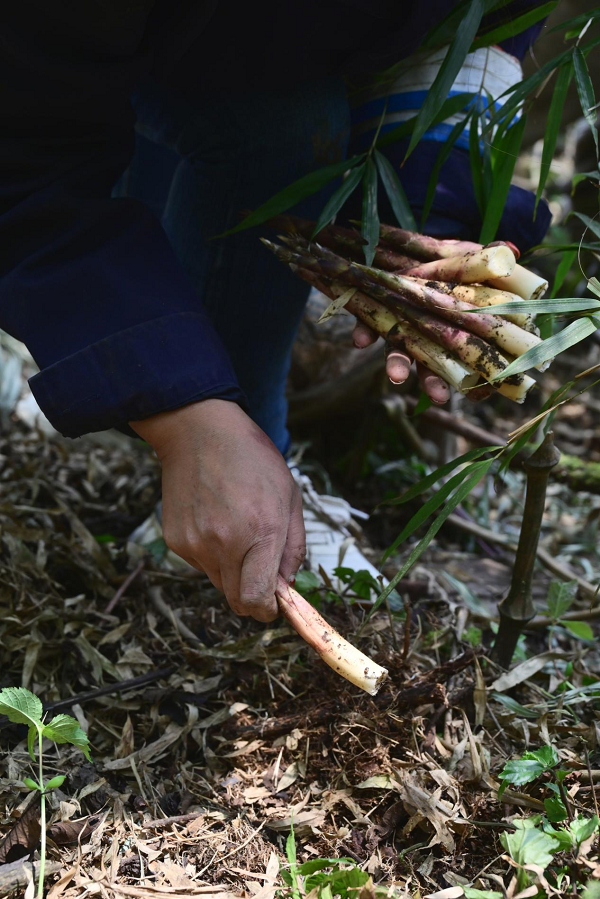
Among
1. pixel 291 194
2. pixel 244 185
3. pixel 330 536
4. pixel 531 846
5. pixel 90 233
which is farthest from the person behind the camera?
pixel 330 536

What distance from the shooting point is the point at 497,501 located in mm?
1981

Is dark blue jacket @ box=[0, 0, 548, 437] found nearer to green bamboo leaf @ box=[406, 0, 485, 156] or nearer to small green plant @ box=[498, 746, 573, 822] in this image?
green bamboo leaf @ box=[406, 0, 485, 156]

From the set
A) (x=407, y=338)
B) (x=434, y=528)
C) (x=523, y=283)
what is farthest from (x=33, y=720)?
(x=523, y=283)

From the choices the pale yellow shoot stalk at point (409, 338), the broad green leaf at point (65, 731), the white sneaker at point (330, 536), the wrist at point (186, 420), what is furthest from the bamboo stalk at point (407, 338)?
the broad green leaf at point (65, 731)

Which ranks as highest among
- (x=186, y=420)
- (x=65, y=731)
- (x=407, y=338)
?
(x=407, y=338)

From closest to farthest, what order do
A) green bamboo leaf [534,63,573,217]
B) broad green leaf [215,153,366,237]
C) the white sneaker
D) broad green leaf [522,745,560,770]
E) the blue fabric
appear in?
broad green leaf [522,745,560,770]
green bamboo leaf [534,63,573,217]
broad green leaf [215,153,366,237]
the blue fabric
the white sneaker

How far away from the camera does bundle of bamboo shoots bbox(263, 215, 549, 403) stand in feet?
2.64

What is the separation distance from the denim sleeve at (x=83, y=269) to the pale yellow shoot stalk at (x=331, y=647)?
24cm

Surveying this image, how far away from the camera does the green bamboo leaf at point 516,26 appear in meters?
0.90

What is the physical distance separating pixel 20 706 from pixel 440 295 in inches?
24.5

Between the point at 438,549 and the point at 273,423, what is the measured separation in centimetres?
55

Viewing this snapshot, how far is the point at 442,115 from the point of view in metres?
0.99

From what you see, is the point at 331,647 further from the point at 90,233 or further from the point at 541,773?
the point at 90,233

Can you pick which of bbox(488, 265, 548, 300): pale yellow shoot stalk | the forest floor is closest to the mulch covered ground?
the forest floor
